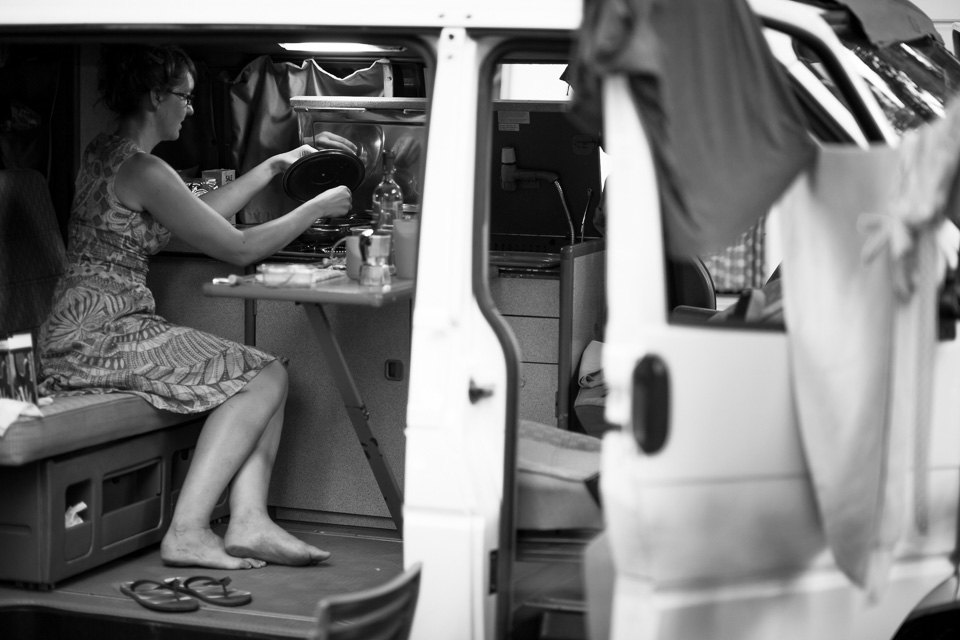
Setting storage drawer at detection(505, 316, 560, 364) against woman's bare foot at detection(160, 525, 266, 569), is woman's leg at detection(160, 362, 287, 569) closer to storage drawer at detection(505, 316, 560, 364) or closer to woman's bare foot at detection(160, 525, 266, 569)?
woman's bare foot at detection(160, 525, 266, 569)

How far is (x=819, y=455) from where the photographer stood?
1.96 metres

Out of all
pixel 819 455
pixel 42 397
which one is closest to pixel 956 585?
pixel 819 455

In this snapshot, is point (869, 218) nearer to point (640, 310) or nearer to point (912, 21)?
point (640, 310)

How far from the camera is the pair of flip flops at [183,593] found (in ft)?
9.29

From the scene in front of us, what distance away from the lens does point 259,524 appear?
3.33m

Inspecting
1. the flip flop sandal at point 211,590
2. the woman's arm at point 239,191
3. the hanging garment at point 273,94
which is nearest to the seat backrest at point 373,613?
the flip flop sandal at point 211,590

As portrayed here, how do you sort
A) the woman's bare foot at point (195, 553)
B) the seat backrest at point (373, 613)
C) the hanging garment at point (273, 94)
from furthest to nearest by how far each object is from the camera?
the hanging garment at point (273, 94), the woman's bare foot at point (195, 553), the seat backrest at point (373, 613)

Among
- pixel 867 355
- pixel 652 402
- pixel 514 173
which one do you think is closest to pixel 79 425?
pixel 652 402

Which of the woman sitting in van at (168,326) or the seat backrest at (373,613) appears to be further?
the woman sitting in van at (168,326)

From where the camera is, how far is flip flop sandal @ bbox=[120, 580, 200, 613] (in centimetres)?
281

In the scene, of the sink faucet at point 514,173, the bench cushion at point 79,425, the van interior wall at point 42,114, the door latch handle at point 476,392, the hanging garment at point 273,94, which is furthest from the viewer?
the hanging garment at point 273,94

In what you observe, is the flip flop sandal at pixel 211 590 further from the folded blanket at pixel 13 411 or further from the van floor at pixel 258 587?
the folded blanket at pixel 13 411

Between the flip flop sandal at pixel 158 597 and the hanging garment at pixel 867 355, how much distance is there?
5.30 ft

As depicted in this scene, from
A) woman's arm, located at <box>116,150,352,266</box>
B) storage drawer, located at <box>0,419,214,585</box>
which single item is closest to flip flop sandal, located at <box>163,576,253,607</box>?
storage drawer, located at <box>0,419,214,585</box>
